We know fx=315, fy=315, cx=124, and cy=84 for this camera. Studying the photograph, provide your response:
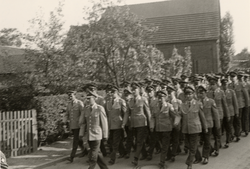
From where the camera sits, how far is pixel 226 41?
132 ft

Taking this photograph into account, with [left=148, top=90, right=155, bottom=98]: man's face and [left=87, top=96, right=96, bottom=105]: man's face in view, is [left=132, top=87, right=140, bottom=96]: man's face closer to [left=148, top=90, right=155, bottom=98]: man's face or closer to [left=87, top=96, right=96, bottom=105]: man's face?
[left=148, top=90, right=155, bottom=98]: man's face

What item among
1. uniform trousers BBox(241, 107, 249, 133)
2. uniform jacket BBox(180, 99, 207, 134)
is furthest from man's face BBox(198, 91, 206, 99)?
uniform trousers BBox(241, 107, 249, 133)

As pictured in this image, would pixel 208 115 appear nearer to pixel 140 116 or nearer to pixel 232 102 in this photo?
pixel 140 116

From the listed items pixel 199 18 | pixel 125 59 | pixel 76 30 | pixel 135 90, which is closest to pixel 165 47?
pixel 199 18

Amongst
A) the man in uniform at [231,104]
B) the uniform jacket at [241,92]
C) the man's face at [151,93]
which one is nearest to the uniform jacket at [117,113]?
the man's face at [151,93]

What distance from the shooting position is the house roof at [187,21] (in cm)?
3075

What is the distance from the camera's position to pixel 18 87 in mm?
11641

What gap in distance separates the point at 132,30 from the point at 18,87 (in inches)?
239

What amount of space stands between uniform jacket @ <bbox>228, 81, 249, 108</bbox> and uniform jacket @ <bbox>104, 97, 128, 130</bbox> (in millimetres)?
4450

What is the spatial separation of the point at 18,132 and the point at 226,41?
115 ft

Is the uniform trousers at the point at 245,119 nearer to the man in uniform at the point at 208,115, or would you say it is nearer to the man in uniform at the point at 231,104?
the man in uniform at the point at 231,104

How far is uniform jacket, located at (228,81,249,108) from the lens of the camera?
431 inches

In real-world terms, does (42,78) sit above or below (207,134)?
above

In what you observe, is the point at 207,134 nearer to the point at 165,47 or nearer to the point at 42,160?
the point at 42,160
